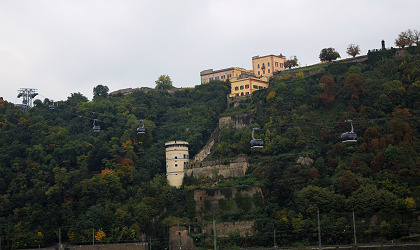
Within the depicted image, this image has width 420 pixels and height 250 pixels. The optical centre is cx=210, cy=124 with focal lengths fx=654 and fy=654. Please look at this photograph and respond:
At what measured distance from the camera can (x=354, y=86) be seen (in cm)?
6800

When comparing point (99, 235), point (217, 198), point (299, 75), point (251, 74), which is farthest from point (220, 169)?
point (251, 74)

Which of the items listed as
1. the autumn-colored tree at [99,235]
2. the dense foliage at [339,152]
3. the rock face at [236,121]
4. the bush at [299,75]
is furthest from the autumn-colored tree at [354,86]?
the autumn-colored tree at [99,235]

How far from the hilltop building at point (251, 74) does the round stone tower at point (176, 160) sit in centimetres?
1367

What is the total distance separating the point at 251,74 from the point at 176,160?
19622mm

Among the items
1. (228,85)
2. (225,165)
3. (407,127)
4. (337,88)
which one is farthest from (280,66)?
(407,127)

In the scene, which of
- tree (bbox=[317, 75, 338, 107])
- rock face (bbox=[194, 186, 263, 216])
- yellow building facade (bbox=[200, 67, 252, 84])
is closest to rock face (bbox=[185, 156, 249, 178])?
rock face (bbox=[194, 186, 263, 216])

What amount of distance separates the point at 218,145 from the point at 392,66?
20.5 metres

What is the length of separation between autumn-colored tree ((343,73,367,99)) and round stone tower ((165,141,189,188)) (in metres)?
18.3

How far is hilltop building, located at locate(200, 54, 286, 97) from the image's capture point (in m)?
81.1

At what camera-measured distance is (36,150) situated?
7462cm

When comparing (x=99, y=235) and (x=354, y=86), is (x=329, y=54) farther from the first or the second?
(x=99, y=235)

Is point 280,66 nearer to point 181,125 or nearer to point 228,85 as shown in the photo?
point 228,85

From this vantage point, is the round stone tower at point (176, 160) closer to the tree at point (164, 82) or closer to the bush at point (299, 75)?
the bush at point (299, 75)

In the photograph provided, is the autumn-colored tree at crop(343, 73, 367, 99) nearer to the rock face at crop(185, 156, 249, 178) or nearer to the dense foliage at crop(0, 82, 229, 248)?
the rock face at crop(185, 156, 249, 178)
